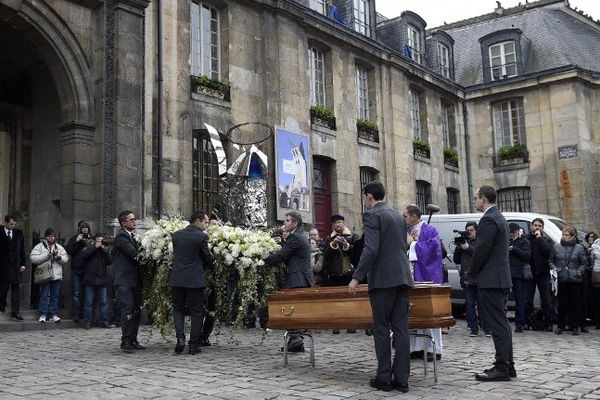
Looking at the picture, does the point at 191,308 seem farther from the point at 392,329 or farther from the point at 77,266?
the point at 77,266

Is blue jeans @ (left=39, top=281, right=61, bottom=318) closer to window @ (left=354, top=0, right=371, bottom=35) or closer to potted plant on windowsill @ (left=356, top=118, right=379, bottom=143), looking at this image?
potted plant on windowsill @ (left=356, top=118, right=379, bottom=143)

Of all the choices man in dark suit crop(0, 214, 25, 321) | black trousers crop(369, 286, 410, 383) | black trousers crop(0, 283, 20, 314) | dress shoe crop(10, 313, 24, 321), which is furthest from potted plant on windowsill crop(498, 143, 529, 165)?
black trousers crop(369, 286, 410, 383)

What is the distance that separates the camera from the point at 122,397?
5402mm

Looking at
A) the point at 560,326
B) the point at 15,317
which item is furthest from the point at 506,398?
the point at 15,317

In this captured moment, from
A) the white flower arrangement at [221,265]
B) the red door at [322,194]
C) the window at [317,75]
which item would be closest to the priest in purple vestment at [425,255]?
the white flower arrangement at [221,265]

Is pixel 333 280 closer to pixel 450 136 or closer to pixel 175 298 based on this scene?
pixel 175 298

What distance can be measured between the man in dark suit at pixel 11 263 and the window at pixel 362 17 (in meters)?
13.6

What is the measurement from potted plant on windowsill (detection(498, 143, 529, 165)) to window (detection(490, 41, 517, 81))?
3072 millimetres

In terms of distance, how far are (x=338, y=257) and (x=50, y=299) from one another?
5005 millimetres

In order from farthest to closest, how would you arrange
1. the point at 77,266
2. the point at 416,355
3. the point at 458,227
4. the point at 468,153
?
1. the point at 468,153
2. the point at 458,227
3. the point at 77,266
4. the point at 416,355

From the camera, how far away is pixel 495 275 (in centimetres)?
628

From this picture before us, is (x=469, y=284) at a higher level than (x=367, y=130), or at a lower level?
lower

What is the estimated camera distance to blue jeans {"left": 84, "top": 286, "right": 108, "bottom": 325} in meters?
11.0

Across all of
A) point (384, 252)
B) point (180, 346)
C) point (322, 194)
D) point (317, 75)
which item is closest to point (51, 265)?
point (180, 346)
